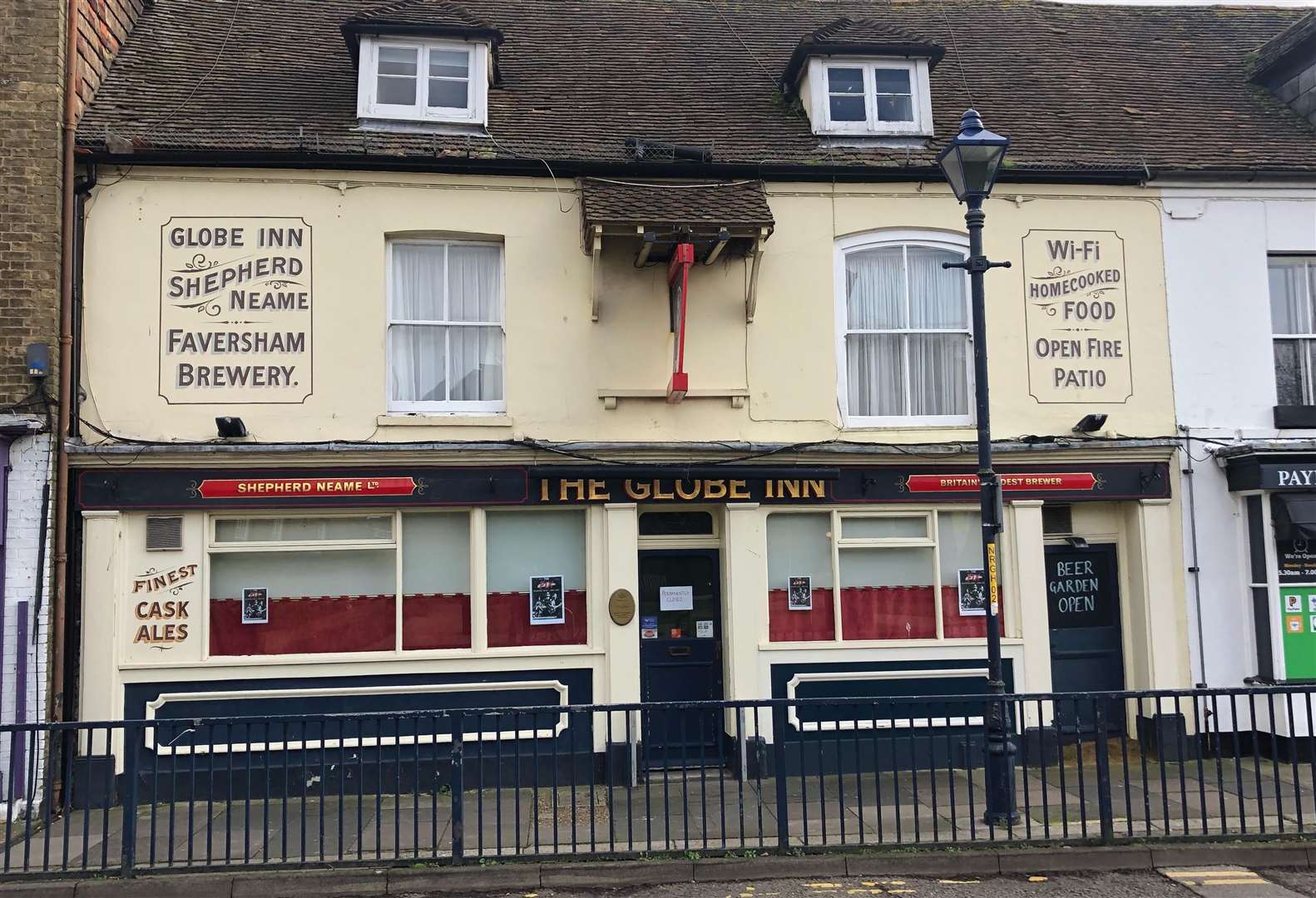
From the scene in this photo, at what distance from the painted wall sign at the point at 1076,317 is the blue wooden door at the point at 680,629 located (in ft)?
13.6

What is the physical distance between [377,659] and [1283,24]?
15.4 metres

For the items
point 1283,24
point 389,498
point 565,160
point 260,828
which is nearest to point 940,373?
point 565,160

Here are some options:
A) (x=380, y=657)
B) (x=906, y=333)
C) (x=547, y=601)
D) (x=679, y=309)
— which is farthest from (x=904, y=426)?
(x=380, y=657)

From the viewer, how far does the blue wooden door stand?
10.2 metres

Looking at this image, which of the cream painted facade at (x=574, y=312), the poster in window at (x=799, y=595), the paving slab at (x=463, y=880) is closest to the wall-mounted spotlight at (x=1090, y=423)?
the cream painted facade at (x=574, y=312)

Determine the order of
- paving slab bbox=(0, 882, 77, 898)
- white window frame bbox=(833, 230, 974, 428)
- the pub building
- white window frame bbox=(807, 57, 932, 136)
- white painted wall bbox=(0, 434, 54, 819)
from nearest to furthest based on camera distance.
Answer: paving slab bbox=(0, 882, 77, 898) < white painted wall bbox=(0, 434, 54, 819) < the pub building < white window frame bbox=(833, 230, 974, 428) < white window frame bbox=(807, 57, 932, 136)

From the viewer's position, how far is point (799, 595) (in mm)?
10273

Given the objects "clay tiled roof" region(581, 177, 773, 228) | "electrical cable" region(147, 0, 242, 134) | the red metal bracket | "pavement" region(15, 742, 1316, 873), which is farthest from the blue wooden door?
"electrical cable" region(147, 0, 242, 134)

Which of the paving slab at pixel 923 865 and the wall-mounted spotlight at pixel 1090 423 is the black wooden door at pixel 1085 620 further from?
the paving slab at pixel 923 865

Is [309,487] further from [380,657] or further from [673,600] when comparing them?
[673,600]

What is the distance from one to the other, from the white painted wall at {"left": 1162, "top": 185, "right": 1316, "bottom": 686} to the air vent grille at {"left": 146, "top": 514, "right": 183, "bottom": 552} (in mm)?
10423

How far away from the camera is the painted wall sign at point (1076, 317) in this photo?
1057 cm

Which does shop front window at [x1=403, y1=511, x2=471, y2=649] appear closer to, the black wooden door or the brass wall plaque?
the brass wall plaque

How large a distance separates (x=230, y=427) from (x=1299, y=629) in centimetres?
1107
